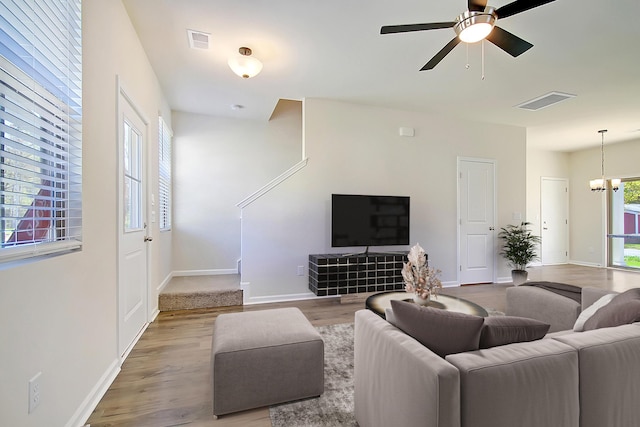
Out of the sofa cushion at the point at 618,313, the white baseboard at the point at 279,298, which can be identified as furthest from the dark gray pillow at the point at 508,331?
the white baseboard at the point at 279,298

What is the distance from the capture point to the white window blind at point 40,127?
1.09m

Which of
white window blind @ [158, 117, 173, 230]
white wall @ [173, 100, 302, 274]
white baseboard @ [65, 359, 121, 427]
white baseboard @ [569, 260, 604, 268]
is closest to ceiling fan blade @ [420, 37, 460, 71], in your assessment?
white wall @ [173, 100, 302, 274]

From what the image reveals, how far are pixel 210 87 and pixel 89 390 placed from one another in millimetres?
3340

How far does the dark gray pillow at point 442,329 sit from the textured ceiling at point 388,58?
2262mm

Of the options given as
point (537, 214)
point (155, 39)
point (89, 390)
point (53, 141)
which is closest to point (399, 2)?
point (155, 39)

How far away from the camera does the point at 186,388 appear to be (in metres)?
1.92

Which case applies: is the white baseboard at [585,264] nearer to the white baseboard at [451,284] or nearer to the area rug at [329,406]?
the white baseboard at [451,284]

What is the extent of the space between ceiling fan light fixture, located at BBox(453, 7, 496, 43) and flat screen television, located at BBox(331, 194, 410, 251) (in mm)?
2399

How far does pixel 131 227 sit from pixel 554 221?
28.5 feet

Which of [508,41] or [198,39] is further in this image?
[198,39]

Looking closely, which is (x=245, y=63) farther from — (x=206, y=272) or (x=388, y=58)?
(x=206, y=272)

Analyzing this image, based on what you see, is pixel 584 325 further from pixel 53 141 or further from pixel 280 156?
pixel 280 156

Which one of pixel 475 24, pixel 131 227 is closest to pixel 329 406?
pixel 131 227

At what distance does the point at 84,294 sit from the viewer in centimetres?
166
